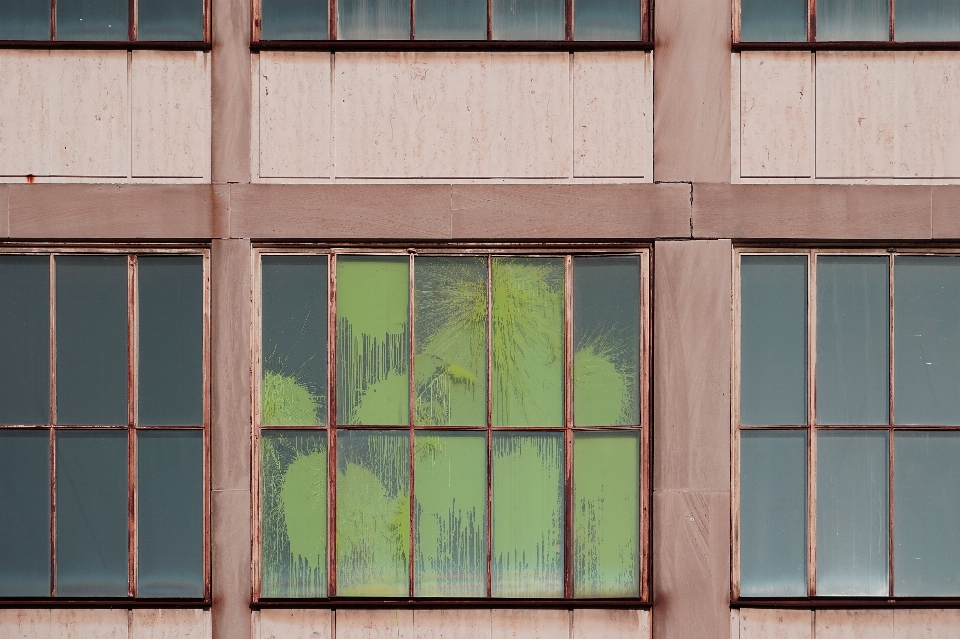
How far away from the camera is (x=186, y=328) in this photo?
21.5 feet

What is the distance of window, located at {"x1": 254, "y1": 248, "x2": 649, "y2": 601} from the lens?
6520mm

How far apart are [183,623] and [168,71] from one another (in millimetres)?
4699

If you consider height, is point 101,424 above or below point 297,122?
below

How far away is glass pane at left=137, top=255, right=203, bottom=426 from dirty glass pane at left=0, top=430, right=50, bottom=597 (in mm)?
1011

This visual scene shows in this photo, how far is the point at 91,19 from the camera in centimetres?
655

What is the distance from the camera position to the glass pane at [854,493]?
656cm

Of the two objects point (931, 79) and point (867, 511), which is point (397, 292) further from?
point (931, 79)

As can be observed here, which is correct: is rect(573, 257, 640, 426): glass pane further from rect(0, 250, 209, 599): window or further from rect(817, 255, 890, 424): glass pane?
rect(0, 250, 209, 599): window

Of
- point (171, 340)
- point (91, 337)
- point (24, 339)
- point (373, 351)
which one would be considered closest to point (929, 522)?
point (373, 351)

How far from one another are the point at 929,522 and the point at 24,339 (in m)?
7.99

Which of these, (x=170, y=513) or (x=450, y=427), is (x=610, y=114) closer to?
(x=450, y=427)

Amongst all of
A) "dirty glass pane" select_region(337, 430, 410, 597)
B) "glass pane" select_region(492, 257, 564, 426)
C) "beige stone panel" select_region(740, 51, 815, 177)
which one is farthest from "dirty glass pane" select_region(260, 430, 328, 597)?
"beige stone panel" select_region(740, 51, 815, 177)

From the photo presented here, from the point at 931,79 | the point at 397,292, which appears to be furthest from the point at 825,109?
the point at 397,292

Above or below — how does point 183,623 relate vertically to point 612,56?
below
